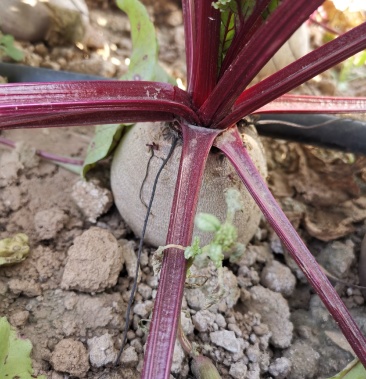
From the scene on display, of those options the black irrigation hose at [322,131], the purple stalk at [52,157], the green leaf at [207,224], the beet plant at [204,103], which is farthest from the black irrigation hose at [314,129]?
the green leaf at [207,224]

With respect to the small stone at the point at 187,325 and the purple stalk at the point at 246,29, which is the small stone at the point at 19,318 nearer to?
the small stone at the point at 187,325

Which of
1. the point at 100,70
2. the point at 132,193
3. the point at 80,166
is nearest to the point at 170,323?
the point at 132,193

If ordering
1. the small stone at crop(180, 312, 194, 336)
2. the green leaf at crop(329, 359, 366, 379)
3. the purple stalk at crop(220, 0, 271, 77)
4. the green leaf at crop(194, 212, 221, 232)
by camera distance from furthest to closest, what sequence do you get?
the small stone at crop(180, 312, 194, 336)
the green leaf at crop(329, 359, 366, 379)
the purple stalk at crop(220, 0, 271, 77)
the green leaf at crop(194, 212, 221, 232)

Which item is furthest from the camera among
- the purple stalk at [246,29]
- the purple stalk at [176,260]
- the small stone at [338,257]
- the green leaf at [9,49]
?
the green leaf at [9,49]

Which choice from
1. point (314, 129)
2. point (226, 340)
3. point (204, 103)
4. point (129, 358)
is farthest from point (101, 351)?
point (314, 129)

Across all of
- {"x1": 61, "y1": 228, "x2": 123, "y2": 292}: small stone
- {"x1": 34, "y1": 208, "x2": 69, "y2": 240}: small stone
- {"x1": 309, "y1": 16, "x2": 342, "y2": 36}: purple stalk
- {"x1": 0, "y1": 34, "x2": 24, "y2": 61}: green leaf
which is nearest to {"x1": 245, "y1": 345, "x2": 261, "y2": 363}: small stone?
{"x1": 61, "y1": 228, "x2": 123, "y2": 292}: small stone

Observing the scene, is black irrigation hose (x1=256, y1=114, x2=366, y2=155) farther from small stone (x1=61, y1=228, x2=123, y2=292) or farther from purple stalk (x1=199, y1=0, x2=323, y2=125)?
small stone (x1=61, y1=228, x2=123, y2=292)

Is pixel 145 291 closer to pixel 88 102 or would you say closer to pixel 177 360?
pixel 177 360
